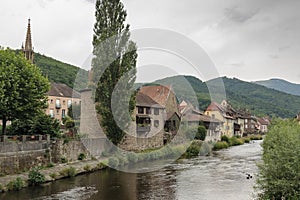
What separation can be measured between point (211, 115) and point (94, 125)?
43.7m

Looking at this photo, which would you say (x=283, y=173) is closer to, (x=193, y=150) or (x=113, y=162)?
(x=113, y=162)

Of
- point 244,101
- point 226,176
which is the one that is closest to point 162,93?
point 226,176

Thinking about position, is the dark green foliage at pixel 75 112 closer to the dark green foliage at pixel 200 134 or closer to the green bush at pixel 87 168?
the green bush at pixel 87 168

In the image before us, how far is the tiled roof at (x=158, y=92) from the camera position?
2235 inches

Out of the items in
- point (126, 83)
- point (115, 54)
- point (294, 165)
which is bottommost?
point (294, 165)

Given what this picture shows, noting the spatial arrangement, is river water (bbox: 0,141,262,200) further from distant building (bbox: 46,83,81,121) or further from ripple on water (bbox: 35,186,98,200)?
distant building (bbox: 46,83,81,121)

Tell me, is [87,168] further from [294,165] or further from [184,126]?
[184,126]

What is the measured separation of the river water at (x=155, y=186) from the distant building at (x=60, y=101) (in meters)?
33.6

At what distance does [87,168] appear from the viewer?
102 ft

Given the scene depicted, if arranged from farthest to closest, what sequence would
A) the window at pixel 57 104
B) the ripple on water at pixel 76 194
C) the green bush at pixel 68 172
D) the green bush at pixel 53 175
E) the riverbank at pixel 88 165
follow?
the window at pixel 57 104 < the green bush at pixel 68 172 < the green bush at pixel 53 175 < the riverbank at pixel 88 165 < the ripple on water at pixel 76 194

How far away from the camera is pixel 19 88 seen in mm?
28297

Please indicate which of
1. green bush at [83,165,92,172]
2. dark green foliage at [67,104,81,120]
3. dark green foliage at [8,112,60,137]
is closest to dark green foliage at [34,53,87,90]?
dark green foliage at [67,104,81,120]

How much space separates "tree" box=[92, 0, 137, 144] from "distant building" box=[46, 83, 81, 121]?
90.4 ft

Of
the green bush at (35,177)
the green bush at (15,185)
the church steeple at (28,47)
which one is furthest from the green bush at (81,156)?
the church steeple at (28,47)
